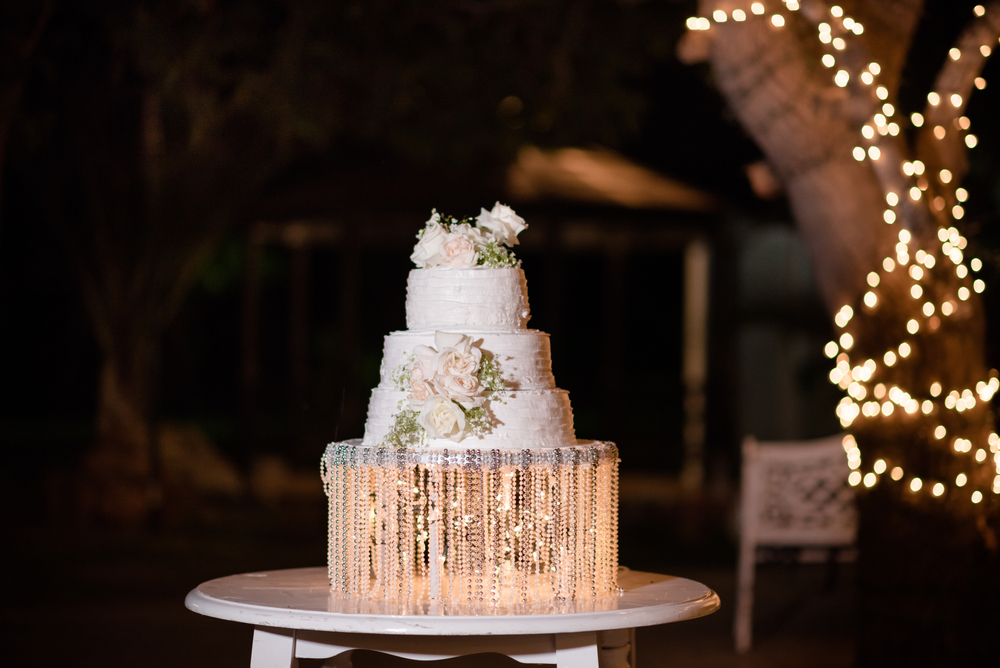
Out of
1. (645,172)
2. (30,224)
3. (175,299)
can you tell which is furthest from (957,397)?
(30,224)

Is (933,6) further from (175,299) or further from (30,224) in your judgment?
(30,224)

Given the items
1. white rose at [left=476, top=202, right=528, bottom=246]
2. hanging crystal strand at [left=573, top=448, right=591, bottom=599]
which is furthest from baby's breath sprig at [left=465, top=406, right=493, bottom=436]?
white rose at [left=476, top=202, right=528, bottom=246]

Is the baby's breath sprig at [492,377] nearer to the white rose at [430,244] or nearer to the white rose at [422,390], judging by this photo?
the white rose at [422,390]

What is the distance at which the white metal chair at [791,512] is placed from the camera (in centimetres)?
573

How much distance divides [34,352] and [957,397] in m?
12.4

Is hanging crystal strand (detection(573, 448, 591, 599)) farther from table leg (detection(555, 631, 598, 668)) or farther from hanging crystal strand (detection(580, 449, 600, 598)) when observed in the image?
table leg (detection(555, 631, 598, 668))

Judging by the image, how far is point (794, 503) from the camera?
18.9 ft

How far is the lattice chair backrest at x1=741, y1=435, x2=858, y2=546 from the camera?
226 inches

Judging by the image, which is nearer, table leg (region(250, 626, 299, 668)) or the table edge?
the table edge

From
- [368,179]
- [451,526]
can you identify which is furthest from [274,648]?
[368,179]

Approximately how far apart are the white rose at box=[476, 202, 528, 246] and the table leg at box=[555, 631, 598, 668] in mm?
1106

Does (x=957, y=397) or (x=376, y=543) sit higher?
(x=957, y=397)

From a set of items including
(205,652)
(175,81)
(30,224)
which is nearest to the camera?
(205,652)

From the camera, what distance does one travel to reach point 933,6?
17.9ft
